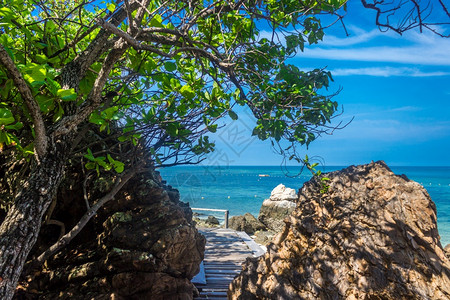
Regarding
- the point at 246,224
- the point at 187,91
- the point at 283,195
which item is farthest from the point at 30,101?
the point at 283,195

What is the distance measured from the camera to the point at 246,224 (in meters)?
19.2

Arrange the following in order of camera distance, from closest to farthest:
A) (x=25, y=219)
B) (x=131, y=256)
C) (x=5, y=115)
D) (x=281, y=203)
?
1. (x=5, y=115)
2. (x=25, y=219)
3. (x=131, y=256)
4. (x=281, y=203)

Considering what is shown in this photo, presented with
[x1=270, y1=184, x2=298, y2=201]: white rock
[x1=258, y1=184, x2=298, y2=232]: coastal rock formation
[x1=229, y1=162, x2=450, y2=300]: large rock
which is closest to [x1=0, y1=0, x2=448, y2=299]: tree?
[x1=229, y1=162, x2=450, y2=300]: large rock

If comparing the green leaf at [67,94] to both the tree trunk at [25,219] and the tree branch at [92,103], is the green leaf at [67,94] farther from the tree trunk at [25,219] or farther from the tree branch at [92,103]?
the tree trunk at [25,219]

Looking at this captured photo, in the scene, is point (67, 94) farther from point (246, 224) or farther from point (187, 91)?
point (246, 224)

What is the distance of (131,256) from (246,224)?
1529cm

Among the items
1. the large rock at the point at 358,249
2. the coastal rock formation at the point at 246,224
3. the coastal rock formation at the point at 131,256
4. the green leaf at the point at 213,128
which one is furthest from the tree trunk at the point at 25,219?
the coastal rock formation at the point at 246,224

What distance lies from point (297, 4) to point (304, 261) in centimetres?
278

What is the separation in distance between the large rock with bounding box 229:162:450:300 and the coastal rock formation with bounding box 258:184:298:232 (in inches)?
659

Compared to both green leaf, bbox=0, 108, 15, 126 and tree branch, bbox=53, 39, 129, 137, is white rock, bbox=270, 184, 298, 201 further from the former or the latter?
green leaf, bbox=0, 108, 15, 126

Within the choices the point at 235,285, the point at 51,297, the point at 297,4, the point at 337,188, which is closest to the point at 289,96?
the point at 297,4

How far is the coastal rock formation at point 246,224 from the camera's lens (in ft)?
62.0

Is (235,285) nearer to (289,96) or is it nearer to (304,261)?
(304,261)

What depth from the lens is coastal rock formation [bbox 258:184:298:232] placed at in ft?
66.9
